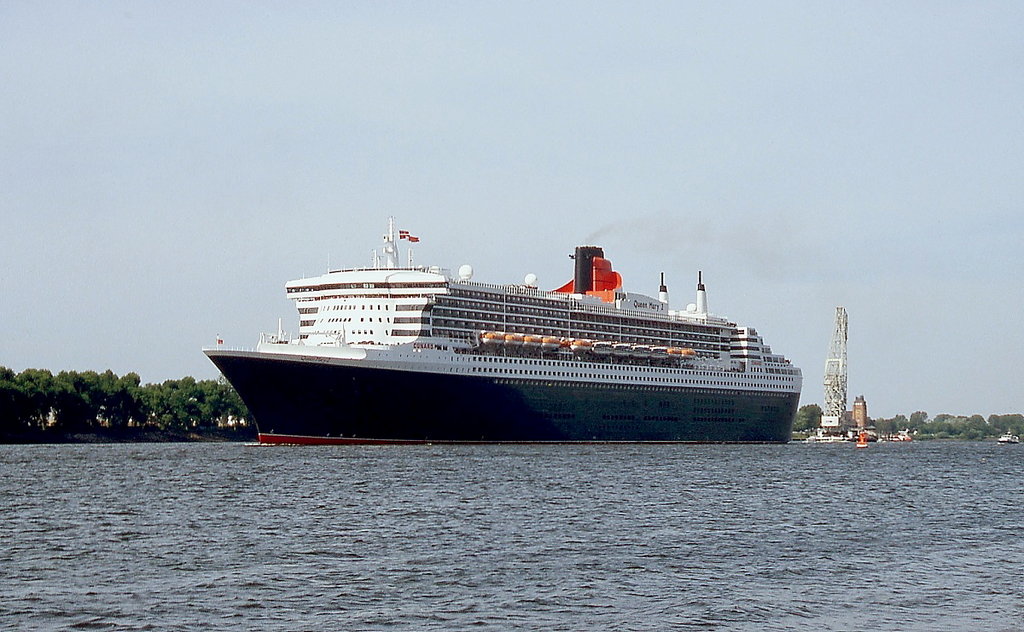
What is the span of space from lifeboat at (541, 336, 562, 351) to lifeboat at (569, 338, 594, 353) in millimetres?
1827

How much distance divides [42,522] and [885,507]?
26125 mm

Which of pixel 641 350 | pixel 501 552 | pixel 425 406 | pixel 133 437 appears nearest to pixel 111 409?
pixel 133 437

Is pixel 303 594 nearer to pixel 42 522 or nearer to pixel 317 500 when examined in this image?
pixel 42 522

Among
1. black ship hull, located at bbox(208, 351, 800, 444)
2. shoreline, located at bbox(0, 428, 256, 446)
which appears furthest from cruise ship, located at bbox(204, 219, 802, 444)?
shoreline, located at bbox(0, 428, 256, 446)

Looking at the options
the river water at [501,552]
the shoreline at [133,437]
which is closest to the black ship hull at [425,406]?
the river water at [501,552]

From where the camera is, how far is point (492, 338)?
306 feet

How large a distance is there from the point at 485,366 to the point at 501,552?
59181 mm

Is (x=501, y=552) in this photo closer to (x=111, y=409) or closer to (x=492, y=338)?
(x=492, y=338)

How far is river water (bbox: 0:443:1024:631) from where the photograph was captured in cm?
2470

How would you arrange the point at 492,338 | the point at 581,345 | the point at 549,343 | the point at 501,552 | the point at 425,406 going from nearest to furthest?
the point at 501,552
the point at 425,406
the point at 492,338
the point at 549,343
the point at 581,345

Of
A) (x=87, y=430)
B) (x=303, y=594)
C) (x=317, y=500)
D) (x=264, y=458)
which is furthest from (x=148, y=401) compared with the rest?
(x=303, y=594)

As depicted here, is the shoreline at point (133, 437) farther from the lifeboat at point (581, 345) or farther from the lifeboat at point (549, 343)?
the lifeboat at point (581, 345)

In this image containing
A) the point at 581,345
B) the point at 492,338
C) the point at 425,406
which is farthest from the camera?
the point at 581,345

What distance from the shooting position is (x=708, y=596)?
26.8 metres
